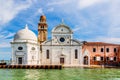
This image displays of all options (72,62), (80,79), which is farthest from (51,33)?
(80,79)

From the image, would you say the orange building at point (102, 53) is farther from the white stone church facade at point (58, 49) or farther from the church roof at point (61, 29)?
the church roof at point (61, 29)

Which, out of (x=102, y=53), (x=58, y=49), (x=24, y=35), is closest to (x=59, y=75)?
(x=24, y=35)

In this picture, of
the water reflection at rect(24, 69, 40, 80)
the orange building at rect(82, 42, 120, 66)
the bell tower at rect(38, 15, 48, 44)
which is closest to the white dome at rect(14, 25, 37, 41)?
the orange building at rect(82, 42, 120, 66)

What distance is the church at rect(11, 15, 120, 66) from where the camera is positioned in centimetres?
5401

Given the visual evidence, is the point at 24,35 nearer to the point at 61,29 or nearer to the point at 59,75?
the point at 61,29

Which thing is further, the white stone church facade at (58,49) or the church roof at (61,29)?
the church roof at (61,29)

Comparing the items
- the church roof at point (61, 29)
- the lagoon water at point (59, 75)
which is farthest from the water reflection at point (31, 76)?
the church roof at point (61, 29)

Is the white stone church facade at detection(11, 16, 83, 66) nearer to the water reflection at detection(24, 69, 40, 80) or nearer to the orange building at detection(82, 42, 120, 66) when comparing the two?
the orange building at detection(82, 42, 120, 66)

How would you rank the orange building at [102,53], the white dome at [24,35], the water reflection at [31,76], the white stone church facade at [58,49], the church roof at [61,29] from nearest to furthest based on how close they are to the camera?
the water reflection at [31,76] → the white dome at [24,35] → the white stone church facade at [58,49] → the church roof at [61,29] → the orange building at [102,53]

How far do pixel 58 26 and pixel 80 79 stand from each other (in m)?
29.2

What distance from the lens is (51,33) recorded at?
5659 centimetres

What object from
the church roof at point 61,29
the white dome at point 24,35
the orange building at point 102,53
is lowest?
the orange building at point 102,53

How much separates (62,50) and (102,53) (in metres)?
7.93

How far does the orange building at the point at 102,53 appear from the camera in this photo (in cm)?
5788
